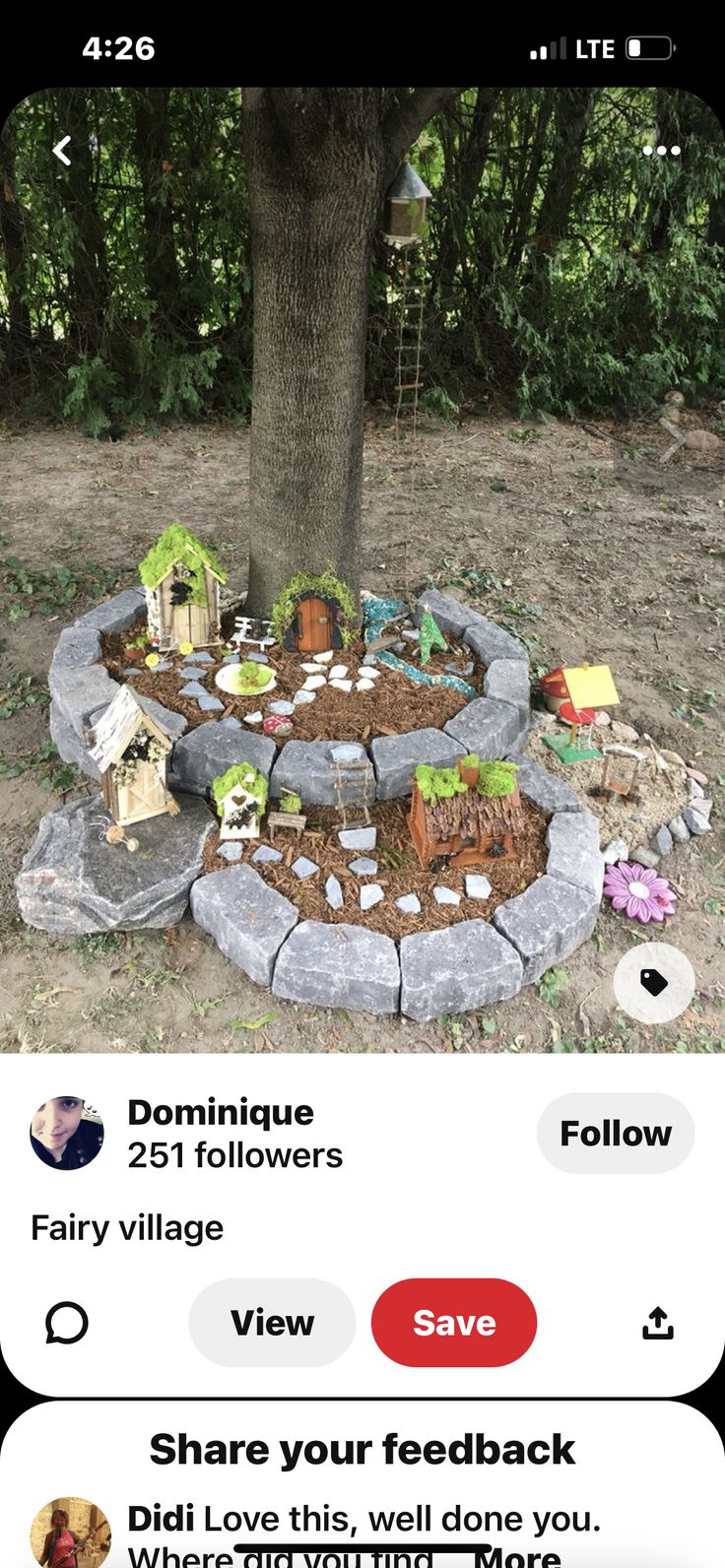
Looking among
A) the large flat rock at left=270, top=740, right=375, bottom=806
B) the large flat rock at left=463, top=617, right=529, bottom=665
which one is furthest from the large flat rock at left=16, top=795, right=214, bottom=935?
the large flat rock at left=463, top=617, right=529, bottom=665

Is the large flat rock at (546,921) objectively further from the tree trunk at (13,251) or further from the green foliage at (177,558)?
the tree trunk at (13,251)

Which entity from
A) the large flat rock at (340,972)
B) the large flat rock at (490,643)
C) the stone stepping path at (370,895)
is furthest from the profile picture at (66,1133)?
the large flat rock at (490,643)

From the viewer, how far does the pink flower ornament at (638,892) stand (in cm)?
432

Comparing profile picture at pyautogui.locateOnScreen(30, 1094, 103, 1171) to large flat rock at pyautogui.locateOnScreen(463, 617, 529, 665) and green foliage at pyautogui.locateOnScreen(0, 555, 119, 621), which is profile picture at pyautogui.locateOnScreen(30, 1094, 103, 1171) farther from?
green foliage at pyautogui.locateOnScreen(0, 555, 119, 621)

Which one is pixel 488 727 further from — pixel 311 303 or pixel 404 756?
pixel 311 303

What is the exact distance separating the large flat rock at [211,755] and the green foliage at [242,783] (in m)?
0.19

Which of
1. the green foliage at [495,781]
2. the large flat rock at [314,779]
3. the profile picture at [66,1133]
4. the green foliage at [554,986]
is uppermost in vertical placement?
the profile picture at [66,1133]

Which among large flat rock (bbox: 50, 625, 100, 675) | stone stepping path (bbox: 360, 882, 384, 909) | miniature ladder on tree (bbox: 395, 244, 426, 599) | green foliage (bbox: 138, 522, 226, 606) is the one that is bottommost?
stone stepping path (bbox: 360, 882, 384, 909)

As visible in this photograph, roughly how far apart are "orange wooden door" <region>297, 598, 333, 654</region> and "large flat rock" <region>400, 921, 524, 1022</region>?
2040 millimetres

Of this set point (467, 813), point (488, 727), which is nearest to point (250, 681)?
point (488, 727)

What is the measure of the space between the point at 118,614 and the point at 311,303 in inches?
74.5

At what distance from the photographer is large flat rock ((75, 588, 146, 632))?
18.3 ft

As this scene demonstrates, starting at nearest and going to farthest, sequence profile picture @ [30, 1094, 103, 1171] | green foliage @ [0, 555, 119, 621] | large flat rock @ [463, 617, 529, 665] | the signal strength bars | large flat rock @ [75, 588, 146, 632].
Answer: profile picture @ [30, 1094, 103, 1171], the signal strength bars, large flat rock @ [463, 617, 529, 665], large flat rock @ [75, 588, 146, 632], green foliage @ [0, 555, 119, 621]

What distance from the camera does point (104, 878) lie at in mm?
4137
